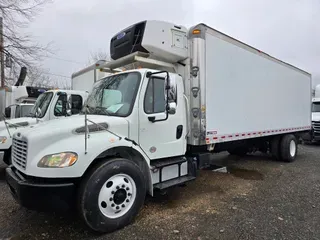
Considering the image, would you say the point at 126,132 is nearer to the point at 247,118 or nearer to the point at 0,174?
the point at 247,118

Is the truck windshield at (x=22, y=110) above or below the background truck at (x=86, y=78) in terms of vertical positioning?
below

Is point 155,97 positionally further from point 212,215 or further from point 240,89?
point 240,89

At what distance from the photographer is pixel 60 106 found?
21.3 feet

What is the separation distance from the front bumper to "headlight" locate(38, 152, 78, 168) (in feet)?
0.79

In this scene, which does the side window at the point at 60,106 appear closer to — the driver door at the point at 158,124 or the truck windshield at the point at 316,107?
the driver door at the point at 158,124

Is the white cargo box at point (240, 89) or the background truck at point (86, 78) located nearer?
the white cargo box at point (240, 89)

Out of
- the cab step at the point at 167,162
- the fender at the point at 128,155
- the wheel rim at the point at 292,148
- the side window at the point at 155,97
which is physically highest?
the side window at the point at 155,97

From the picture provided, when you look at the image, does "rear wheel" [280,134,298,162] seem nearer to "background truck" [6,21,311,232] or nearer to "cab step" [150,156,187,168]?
"background truck" [6,21,311,232]

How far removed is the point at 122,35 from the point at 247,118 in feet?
11.4

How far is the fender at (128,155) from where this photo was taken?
344 cm

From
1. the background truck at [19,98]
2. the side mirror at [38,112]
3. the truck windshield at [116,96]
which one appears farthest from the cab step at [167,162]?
the background truck at [19,98]

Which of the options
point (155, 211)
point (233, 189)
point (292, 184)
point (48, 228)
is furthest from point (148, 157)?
point (292, 184)

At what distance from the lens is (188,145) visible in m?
4.94

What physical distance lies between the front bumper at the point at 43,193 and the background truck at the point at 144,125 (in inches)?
0.5
